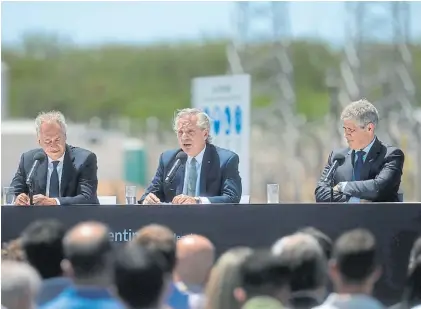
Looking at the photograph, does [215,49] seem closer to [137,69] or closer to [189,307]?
[137,69]

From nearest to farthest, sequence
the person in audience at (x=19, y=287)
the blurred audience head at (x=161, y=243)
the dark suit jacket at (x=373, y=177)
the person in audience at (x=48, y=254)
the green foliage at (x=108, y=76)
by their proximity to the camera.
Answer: the person in audience at (x=19, y=287)
the blurred audience head at (x=161, y=243)
the person in audience at (x=48, y=254)
the dark suit jacket at (x=373, y=177)
the green foliage at (x=108, y=76)

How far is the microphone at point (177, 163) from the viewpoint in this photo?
23.2 ft

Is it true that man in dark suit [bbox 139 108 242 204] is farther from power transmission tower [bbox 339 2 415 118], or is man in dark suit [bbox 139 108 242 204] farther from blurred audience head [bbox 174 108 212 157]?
power transmission tower [bbox 339 2 415 118]

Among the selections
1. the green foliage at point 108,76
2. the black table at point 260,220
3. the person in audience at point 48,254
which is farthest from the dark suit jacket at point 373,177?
the green foliage at point 108,76

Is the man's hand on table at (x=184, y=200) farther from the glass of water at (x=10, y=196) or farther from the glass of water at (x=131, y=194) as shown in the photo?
the glass of water at (x=10, y=196)

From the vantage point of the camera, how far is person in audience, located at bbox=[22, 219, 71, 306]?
4.54 m

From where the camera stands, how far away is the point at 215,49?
37844mm

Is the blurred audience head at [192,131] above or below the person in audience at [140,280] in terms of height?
above

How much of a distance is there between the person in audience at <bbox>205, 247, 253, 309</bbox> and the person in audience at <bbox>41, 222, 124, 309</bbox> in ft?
1.44

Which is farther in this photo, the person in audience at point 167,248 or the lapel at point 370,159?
the lapel at point 370,159

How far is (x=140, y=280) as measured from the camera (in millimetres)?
3863

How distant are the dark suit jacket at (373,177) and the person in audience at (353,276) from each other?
2404mm

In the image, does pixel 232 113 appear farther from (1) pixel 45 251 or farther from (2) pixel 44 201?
(1) pixel 45 251

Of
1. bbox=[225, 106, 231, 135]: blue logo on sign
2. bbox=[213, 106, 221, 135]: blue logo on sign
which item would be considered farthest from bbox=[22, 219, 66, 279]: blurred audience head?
bbox=[213, 106, 221, 135]: blue logo on sign
